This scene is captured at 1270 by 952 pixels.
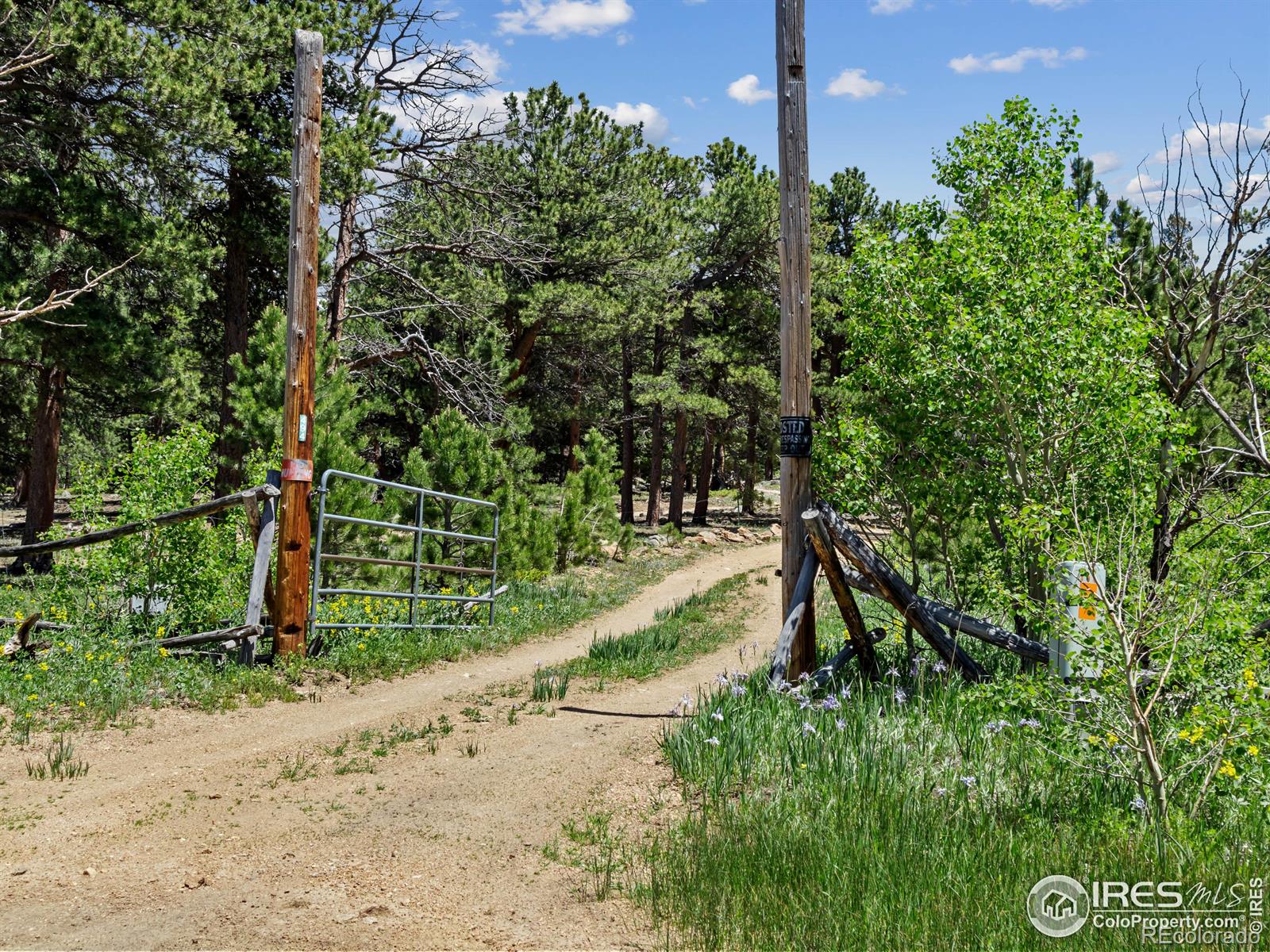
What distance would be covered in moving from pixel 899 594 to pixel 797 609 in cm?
74

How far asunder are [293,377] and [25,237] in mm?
11361

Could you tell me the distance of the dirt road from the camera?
11.9ft

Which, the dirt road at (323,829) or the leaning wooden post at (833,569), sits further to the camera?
the leaning wooden post at (833,569)

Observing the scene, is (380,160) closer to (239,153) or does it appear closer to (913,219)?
(239,153)

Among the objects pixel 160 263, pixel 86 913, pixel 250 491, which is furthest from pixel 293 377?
pixel 160 263

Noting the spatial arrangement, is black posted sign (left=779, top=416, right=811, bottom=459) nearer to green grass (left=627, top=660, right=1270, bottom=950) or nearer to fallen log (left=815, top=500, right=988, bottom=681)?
fallen log (left=815, top=500, right=988, bottom=681)

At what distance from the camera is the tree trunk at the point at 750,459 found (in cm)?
2909

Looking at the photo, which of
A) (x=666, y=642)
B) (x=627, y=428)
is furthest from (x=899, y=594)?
(x=627, y=428)

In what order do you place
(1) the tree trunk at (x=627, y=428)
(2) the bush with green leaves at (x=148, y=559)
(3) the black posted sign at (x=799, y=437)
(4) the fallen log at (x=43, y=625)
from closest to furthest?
(3) the black posted sign at (x=799, y=437)
(4) the fallen log at (x=43, y=625)
(2) the bush with green leaves at (x=148, y=559)
(1) the tree trunk at (x=627, y=428)

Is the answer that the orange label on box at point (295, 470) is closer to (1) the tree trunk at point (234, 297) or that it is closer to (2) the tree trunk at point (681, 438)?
(1) the tree trunk at point (234, 297)

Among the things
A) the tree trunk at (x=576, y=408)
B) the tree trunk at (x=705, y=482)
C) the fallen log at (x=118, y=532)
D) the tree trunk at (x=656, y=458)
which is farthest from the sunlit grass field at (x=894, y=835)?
the tree trunk at (x=705, y=482)

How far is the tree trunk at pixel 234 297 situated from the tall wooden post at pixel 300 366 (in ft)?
24.9

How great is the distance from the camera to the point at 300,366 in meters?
8.27

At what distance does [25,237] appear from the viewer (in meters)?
16.1
